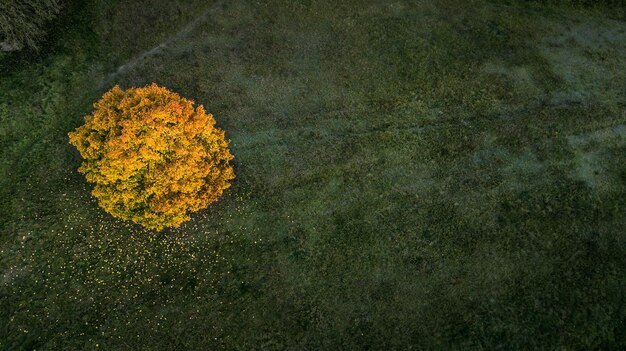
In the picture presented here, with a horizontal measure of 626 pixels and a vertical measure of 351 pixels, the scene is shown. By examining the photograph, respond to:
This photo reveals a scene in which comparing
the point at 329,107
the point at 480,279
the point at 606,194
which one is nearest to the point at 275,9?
the point at 329,107

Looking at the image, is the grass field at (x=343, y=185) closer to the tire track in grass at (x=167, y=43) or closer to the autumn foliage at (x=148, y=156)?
the tire track in grass at (x=167, y=43)

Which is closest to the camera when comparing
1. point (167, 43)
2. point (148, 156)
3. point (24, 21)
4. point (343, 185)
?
point (148, 156)

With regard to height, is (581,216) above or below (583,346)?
above

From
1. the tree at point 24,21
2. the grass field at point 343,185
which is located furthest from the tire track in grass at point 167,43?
the tree at point 24,21

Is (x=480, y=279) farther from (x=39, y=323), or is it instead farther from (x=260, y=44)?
(x=39, y=323)

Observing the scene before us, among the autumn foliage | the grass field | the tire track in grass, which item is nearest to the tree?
the grass field

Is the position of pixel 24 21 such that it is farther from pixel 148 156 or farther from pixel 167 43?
pixel 148 156

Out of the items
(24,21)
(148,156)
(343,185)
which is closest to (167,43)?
(24,21)
